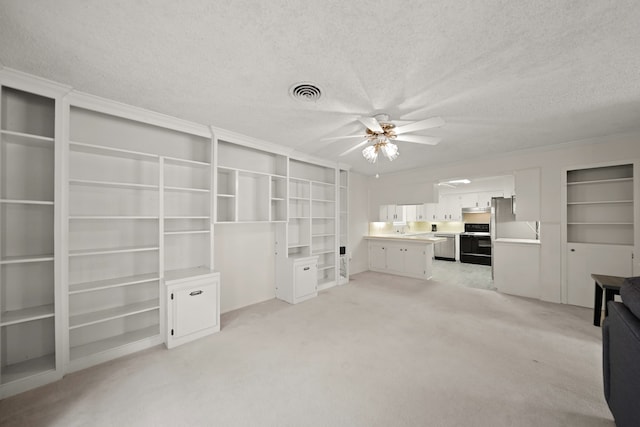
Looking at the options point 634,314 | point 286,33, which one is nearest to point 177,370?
point 286,33

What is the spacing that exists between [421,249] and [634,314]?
14.0ft

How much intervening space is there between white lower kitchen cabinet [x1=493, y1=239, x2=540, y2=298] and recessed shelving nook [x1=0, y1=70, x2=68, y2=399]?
6107 millimetres

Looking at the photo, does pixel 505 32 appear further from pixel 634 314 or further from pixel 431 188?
pixel 431 188

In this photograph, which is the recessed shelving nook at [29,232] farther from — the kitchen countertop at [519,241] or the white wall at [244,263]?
the kitchen countertop at [519,241]

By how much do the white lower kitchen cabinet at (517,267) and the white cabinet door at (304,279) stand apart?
3.44 m

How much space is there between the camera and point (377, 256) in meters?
6.24

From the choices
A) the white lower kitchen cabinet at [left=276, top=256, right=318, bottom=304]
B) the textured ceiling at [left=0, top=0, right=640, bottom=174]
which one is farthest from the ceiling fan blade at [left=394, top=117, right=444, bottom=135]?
the white lower kitchen cabinet at [left=276, top=256, right=318, bottom=304]

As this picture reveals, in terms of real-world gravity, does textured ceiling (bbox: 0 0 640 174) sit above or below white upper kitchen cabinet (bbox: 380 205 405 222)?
above

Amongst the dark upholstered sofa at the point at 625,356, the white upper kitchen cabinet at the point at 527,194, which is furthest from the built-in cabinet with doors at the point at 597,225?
the dark upholstered sofa at the point at 625,356

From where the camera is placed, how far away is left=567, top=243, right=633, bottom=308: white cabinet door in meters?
3.47

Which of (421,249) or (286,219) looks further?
(421,249)

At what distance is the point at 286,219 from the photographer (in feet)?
13.1

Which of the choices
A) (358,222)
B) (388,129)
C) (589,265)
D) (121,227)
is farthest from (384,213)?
(121,227)

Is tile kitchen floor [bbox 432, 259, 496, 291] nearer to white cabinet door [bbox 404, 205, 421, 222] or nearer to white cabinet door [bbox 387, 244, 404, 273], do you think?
white cabinet door [bbox 387, 244, 404, 273]
